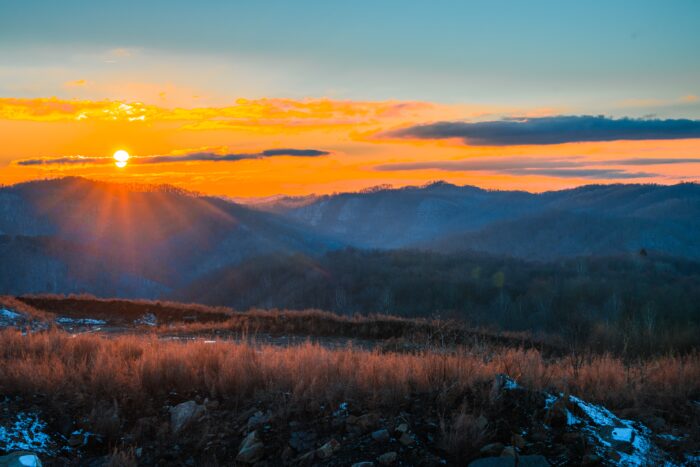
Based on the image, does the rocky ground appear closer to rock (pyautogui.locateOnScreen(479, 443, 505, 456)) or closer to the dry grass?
rock (pyautogui.locateOnScreen(479, 443, 505, 456))

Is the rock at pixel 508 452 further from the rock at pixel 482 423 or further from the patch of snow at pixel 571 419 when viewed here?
the patch of snow at pixel 571 419

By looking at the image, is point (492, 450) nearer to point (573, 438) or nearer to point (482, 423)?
point (482, 423)

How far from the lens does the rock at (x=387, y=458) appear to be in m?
5.61

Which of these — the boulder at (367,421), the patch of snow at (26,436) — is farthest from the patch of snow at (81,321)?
the boulder at (367,421)

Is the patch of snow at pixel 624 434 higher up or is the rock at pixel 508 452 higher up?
the rock at pixel 508 452

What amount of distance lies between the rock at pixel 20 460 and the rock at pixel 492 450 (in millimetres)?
4462

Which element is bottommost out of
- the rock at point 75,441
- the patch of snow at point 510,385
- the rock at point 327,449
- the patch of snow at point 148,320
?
the patch of snow at point 148,320

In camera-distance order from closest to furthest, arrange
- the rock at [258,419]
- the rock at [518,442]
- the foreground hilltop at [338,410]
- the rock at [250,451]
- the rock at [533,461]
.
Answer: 1. the rock at [533,461]
2. the rock at [518,442]
3. the foreground hilltop at [338,410]
4. the rock at [250,451]
5. the rock at [258,419]

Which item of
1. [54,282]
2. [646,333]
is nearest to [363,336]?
[646,333]

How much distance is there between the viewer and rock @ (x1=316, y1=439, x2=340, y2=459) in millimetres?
5855

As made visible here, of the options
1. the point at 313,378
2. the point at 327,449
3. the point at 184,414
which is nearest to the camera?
the point at 327,449

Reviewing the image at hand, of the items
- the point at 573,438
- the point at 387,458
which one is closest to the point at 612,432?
the point at 573,438

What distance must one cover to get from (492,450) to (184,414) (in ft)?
12.1

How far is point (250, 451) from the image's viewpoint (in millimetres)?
6078
